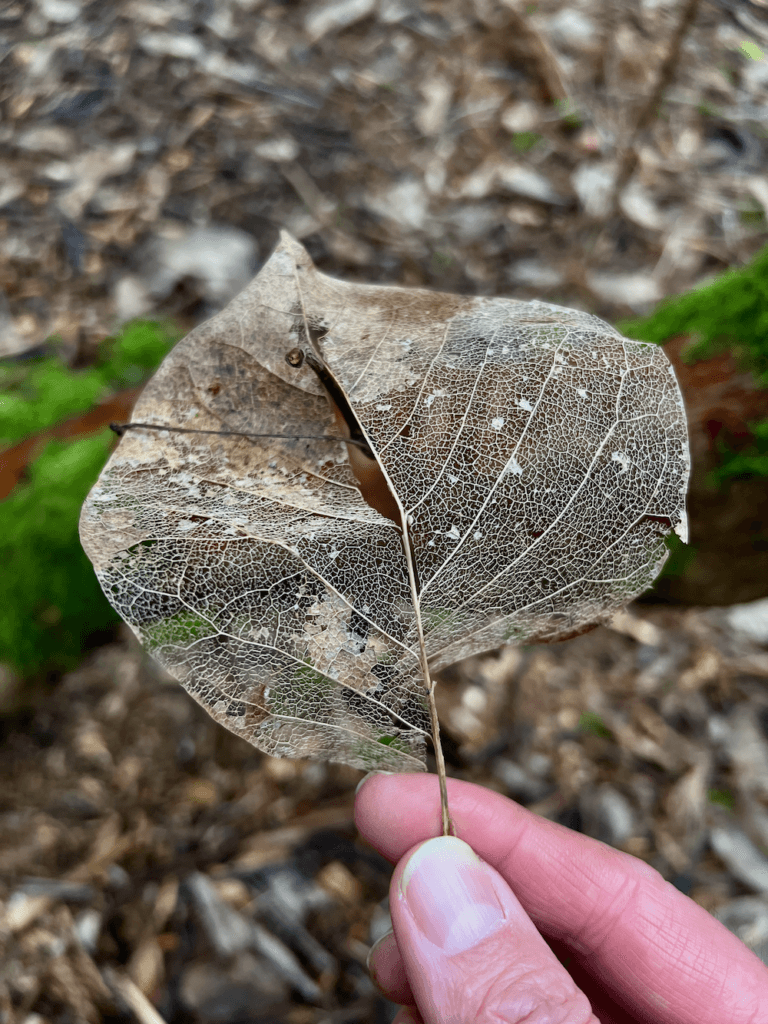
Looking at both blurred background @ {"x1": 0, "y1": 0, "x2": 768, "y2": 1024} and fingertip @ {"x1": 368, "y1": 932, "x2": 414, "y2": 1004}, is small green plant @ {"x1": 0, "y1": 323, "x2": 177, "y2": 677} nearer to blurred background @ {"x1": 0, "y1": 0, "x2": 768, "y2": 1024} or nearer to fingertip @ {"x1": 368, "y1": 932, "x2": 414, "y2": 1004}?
blurred background @ {"x1": 0, "y1": 0, "x2": 768, "y2": 1024}

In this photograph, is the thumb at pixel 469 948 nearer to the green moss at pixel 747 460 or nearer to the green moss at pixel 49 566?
the green moss at pixel 747 460

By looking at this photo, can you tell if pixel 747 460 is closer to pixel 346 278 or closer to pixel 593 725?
pixel 593 725

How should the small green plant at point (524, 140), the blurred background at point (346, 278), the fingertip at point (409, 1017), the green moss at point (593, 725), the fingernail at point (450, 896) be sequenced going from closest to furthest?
the fingernail at point (450, 896) < the fingertip at point (409, 1017) < the blurred background at point (346, 278) < the green moss at point (593, 725) < the small green plant at point (524, 140)

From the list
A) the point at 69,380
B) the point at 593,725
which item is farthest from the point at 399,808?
the point at 69,380

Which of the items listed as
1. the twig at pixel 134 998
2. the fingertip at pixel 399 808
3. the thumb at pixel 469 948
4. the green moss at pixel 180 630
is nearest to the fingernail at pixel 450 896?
the thumb at pixel 469 948

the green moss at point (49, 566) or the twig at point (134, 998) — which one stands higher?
the green moss at point (49, 566)

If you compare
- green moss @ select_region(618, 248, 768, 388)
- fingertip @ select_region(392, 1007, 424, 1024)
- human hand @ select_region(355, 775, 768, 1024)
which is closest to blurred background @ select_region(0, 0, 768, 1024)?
green moss @ select_region(618, 248, 768, 388)

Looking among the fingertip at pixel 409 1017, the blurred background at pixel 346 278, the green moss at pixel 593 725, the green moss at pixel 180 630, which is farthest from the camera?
the green moss at pixel 593 725
